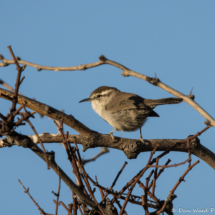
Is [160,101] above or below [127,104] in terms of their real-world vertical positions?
below

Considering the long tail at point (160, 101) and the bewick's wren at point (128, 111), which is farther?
the bewick's wren at point (128, 111)

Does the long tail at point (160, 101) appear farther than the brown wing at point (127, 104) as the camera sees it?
No

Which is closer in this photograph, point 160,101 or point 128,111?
point 160,101

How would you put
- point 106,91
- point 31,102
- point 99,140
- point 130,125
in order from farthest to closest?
point 106,91, point 130,125, point 99,140, point 31,102

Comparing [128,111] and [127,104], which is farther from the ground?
[127,104]

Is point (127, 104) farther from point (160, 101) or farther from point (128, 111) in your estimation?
point (160, 101)

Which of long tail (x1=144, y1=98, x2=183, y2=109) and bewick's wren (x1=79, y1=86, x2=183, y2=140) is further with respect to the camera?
bewick's wren (x1=79, y1=86, x2=183, y2=140)

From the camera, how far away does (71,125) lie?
12.0 ft

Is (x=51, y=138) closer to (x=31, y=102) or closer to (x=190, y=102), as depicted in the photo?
(x=31, y=102)

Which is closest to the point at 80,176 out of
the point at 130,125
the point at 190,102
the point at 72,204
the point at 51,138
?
the point at 72,204

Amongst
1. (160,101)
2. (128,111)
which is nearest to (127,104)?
(128,111)

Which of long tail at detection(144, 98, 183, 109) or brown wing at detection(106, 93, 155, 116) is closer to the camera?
long tail at detection(144, 98, 183, 109)

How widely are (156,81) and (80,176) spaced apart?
49.7 inches

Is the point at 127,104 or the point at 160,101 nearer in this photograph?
the point at 160,101
